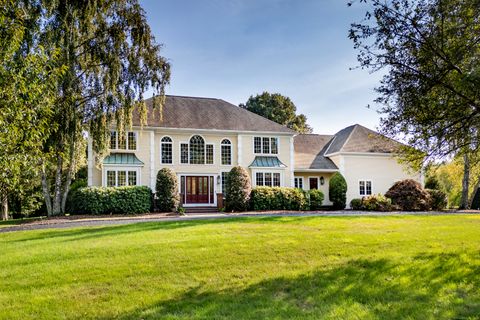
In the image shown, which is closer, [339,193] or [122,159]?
[122,159]

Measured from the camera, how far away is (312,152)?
1208 inches

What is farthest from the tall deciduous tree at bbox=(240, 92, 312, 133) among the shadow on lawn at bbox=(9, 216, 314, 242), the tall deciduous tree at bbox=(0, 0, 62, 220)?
the tall deciduous tree at bbox=(0, 0, 62, 220)

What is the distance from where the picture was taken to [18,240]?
36.8 ft

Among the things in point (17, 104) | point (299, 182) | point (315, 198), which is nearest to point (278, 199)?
point (315, 198)

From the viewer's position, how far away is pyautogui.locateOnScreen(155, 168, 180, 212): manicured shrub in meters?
21.3

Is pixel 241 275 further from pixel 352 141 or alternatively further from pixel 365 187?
pixel 352 141

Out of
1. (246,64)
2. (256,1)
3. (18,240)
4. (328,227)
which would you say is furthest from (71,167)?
(328,227)

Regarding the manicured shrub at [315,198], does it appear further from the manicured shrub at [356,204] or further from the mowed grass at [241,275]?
the mowed grass at [241,275]

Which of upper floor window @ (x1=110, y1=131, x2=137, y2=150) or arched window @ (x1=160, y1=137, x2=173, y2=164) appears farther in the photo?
arched window @ (x1=160, y1=137, x2=173, y2=164)

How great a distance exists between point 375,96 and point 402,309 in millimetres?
5907

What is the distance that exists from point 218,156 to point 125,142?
6218mm

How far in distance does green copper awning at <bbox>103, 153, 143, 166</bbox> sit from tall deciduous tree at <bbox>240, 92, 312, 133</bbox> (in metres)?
22.0

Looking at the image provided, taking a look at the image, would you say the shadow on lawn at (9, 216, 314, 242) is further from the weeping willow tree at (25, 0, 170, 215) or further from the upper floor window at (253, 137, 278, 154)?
the upper floor window at (253, 137, 278, 154)

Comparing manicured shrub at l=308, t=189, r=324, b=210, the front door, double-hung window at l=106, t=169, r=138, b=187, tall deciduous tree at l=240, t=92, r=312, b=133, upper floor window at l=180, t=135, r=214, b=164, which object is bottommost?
manicured shrub at l=308, t=189, r=324, b=210
